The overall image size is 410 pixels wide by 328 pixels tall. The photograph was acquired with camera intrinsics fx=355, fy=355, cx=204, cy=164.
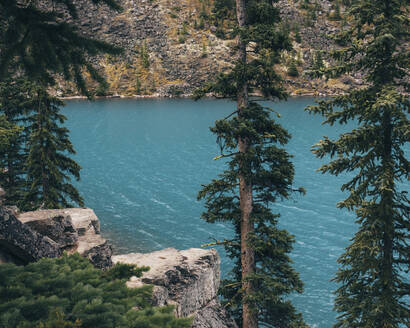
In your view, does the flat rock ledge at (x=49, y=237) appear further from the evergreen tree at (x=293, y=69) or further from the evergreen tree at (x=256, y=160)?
the evergreen tree at (x=293, y=69)

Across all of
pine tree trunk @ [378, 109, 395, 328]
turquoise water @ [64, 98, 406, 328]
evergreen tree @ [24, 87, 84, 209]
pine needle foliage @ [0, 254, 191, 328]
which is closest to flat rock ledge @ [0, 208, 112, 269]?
pine needle foliage @ [0, 254, 191, 328]

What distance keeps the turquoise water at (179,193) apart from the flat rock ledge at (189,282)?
238 inches

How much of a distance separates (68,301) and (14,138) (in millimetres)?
25228

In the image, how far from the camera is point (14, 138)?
27469 millimetres

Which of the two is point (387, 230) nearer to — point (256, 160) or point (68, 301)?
point (256, 160)

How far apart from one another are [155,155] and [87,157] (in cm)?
1226

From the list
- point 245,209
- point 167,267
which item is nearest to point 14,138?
point 167,267

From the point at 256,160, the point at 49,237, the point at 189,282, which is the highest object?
the point at 256,160

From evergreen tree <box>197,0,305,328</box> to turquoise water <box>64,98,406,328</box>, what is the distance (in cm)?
477

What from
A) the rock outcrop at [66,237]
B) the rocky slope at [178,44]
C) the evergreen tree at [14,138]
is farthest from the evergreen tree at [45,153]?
the rocky slope at [178,44]

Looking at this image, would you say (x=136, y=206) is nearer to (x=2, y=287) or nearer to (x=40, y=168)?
(x=40, y=168)

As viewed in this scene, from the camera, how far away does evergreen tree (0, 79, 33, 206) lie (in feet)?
88.2

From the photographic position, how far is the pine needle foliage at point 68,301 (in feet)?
17.9

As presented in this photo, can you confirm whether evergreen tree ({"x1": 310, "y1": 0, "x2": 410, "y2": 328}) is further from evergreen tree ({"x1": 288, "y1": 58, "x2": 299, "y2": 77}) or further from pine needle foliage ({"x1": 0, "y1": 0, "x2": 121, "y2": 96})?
evergreen tree ({"x1": 288, "y1": 58, "x2": 299, "y2": 77})
